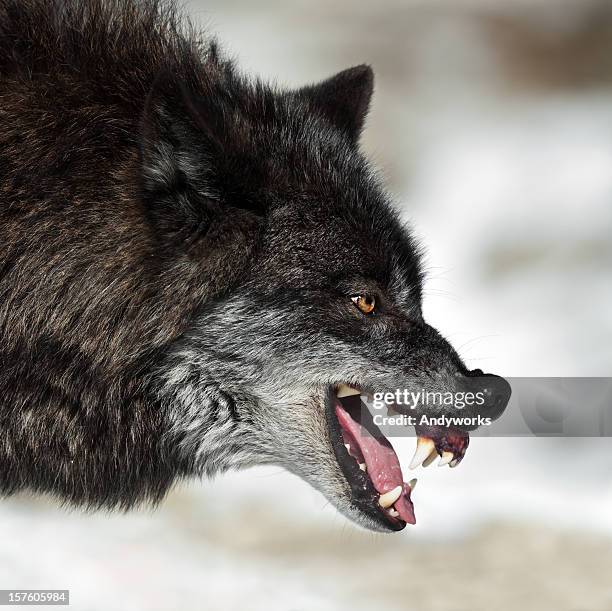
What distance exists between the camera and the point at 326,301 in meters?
2.40

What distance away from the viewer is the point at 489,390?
2.53 metres

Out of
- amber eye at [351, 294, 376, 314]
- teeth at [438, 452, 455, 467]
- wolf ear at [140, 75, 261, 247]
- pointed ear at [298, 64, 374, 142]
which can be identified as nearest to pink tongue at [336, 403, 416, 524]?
teeth at [438, 452, 455, 467]

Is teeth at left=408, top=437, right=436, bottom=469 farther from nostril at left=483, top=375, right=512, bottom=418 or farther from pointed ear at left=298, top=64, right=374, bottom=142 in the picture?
pointed ear at left=298, top=64, right=374, bottom=142

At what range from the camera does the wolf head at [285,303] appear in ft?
7.70

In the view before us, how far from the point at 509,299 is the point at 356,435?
2697mm

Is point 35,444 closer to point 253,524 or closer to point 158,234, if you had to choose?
point 158,234

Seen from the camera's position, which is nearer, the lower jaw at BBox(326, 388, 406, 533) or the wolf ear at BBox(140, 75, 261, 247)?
the wolf ear at BBox(140, 75, 261, 247)

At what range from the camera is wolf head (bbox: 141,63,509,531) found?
2348mm

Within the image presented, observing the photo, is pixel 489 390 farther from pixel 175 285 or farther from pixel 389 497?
pixel 175 285

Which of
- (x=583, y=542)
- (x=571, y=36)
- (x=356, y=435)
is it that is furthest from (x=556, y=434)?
(x=571, y=36)

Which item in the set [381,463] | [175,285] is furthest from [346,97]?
[381,463]

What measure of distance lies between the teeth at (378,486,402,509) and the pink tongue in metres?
0.02

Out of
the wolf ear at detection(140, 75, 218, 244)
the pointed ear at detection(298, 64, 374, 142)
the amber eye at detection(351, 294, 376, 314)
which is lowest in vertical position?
the amber eye at detection(351, 294, 376, 314)

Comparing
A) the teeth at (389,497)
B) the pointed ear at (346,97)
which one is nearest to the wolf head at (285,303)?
the teeth at (389,497)
